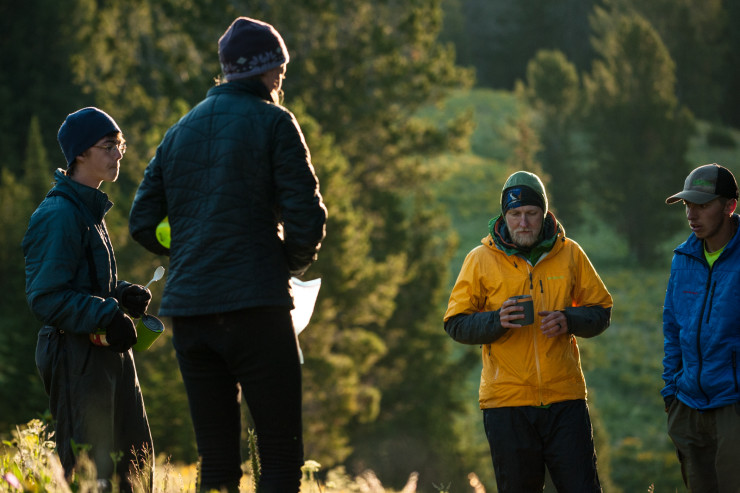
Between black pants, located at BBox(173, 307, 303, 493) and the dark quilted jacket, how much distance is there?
9 cm

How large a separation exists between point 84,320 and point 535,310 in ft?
6.60

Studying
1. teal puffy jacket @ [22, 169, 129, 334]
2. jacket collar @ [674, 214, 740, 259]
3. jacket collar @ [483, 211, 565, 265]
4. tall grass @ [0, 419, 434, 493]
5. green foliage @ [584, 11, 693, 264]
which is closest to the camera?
tall grass @ [0, 419, 434, 493]

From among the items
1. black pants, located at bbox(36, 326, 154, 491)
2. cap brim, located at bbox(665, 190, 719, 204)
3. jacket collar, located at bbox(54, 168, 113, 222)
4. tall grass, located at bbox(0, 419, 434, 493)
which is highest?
cap brim, located at bbox(665, 190, 719, 204)

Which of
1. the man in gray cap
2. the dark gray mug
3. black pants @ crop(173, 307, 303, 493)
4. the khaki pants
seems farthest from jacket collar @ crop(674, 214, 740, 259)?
black pants @ crop(173, 307, 303, 493)

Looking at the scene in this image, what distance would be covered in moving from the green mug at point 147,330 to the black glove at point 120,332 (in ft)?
0.79

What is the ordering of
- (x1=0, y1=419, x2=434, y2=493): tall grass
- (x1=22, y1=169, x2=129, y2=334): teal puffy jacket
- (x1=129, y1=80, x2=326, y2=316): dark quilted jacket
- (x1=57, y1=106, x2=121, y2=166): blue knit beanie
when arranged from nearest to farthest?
(x1=0, y1=419, x2=434, y2=493): tall grass → (x1=129, y1=80, x2=326, y2=316): dark quilted jacket → (x1=22, y1=169, x2=129, y2=334): teal puffy jacket → (x1=57, y1=106, x2=121, y2=166): blue knit beanie

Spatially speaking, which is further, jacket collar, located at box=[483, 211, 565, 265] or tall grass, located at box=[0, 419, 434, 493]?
jacket collar, located at box=[483, 211, 565, 265]

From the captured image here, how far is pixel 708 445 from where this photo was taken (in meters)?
4.19

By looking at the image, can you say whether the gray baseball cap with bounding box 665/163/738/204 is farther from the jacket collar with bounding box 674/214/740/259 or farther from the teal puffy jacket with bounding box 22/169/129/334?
the teal puffy jacket with bounding box 22/169/129/334

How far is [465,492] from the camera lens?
1010 inches

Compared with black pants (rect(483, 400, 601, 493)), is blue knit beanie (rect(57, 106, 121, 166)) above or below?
above

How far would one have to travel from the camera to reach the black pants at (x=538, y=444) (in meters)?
3.90

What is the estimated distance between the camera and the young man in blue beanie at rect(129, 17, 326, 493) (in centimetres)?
321

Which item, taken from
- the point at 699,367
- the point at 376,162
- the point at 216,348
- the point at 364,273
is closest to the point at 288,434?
the point at 216,348
